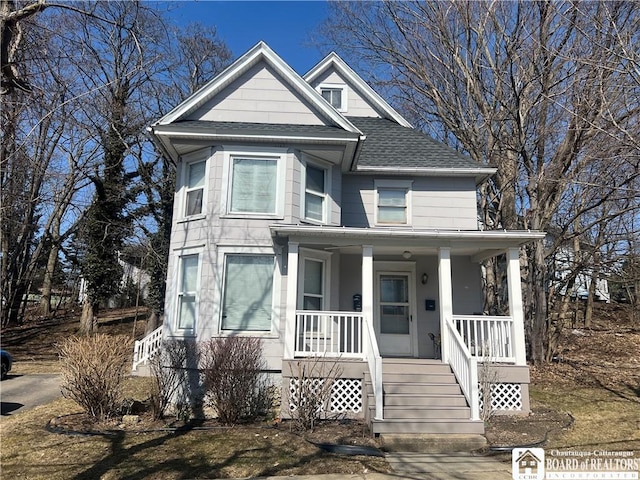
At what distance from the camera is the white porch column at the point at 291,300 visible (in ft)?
26.0

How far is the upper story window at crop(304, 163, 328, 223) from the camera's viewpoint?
9.56 meters

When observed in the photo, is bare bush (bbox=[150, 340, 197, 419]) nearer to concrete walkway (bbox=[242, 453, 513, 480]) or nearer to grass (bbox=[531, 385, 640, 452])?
concrete walkway (bbox=[242, 453, 513, 480])


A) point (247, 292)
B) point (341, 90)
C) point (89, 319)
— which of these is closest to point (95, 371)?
point (247, 292)

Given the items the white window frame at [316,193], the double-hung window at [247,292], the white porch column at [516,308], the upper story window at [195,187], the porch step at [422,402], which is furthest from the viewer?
the upper story window at [195,187]

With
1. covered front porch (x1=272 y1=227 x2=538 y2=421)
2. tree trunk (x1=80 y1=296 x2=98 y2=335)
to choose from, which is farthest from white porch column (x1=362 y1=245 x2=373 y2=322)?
tree trunk (x1=80 y1=296 x2=98 y2=335)

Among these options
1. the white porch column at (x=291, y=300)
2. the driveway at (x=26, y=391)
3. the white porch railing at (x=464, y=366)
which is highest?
the white porch column at (x=291, y=300)

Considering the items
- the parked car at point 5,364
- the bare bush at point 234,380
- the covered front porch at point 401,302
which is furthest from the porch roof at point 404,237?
the parked car at point 5,364

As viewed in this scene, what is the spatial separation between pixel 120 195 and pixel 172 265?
11.1 metres

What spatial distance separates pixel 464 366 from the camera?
724 cm

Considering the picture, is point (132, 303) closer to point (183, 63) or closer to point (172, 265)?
point (183, 63)

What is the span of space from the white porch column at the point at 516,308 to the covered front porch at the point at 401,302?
0.06 ft

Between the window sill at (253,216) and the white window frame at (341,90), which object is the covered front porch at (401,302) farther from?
the white window frame at (341,90)

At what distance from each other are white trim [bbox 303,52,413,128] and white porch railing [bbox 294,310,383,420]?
751cm

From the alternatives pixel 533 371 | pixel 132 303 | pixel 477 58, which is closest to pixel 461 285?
pixel 533 371
